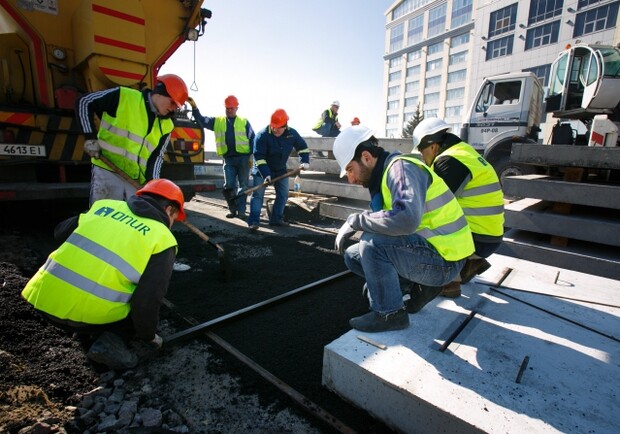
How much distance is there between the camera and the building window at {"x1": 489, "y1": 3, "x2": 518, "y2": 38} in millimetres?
26406

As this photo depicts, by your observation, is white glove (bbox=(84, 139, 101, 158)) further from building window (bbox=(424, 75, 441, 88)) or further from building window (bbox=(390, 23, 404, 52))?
building window (bbox=(390, 23, 404, 52))

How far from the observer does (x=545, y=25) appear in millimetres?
24656

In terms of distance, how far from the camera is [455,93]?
131 ft

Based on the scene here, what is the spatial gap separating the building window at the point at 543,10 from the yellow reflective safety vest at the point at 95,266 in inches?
1255

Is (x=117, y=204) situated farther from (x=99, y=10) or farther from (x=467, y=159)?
(x=99, y=10)

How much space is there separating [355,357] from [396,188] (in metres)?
0.91

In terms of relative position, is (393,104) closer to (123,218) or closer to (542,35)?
(542,35)

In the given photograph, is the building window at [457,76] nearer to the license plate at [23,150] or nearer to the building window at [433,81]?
the building window at [433,81]

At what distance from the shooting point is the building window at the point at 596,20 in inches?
815

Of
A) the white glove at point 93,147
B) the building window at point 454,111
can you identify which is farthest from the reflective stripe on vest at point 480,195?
the building window at point 454,111


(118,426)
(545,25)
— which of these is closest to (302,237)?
(118,426)

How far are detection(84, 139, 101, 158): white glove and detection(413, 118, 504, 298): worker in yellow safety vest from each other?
273 centimetres

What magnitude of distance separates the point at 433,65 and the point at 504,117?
40548 millimetres

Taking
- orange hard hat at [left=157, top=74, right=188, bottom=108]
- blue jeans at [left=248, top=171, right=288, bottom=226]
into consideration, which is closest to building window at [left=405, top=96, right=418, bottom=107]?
blue jeans at [left=248, top=171, right=288, bottom=226]
